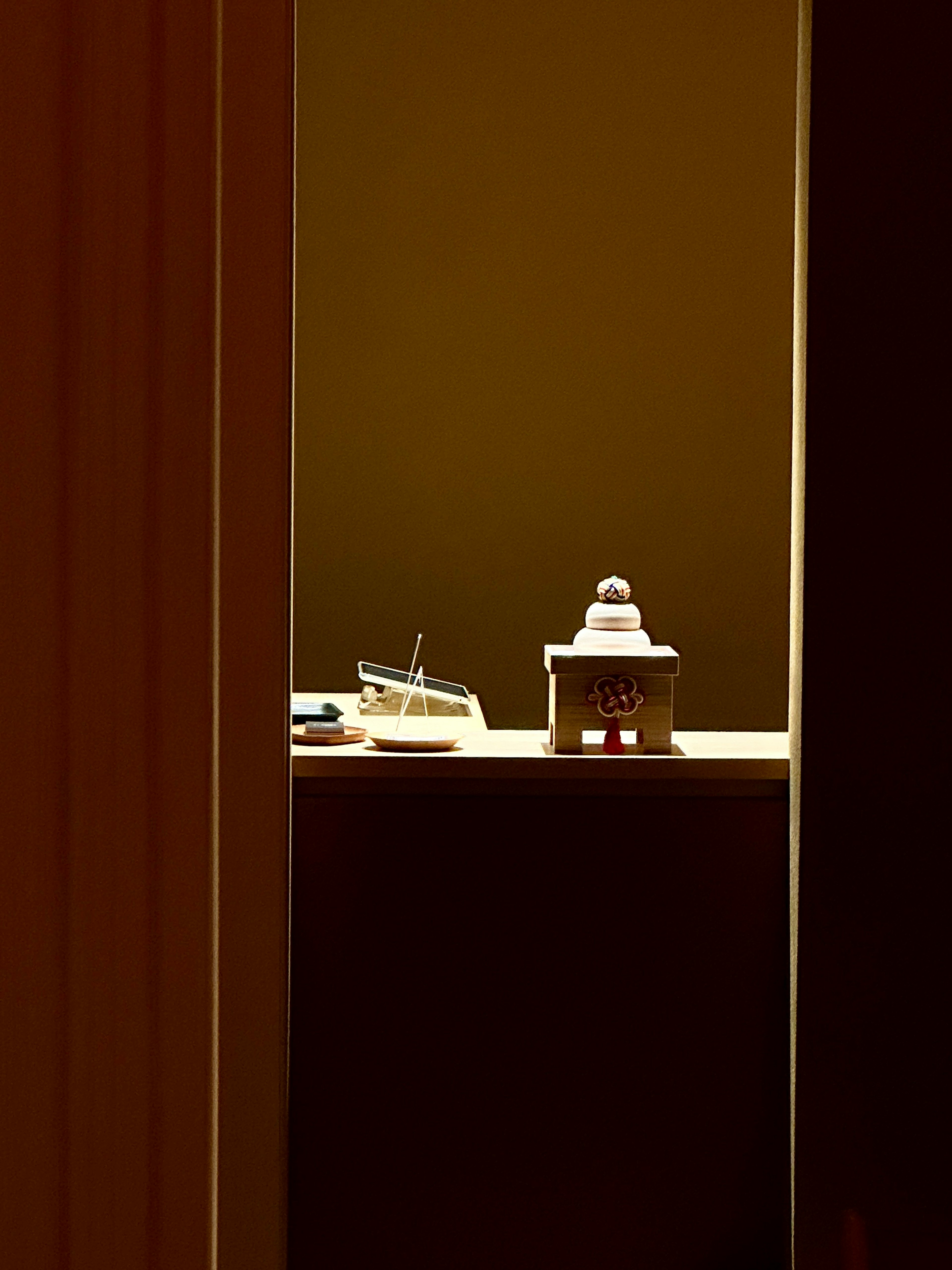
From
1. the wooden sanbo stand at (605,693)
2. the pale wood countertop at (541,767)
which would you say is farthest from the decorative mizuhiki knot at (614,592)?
the pale wood countertop at (541,767)

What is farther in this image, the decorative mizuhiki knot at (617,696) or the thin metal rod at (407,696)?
the thin metal rod at (407,696)

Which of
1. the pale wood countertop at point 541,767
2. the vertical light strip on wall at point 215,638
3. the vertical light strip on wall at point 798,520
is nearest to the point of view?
the vertical light strip on wall at point 215,638

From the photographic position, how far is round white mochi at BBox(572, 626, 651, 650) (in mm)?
2107

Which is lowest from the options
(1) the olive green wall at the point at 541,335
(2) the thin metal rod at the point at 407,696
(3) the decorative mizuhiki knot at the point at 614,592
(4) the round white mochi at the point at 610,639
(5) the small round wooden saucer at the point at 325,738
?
(5) the small round wooden saucer at the point at 325,738

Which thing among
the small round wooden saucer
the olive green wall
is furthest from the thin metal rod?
the olive green wall

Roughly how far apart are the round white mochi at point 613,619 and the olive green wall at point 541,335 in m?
2.24

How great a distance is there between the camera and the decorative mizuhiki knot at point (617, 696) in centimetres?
205

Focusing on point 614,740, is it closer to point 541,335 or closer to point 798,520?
point 798,520

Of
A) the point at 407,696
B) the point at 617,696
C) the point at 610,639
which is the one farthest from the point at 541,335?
the point at 617,696

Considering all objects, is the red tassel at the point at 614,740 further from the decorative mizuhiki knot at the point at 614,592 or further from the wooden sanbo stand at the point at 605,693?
the decorative mizuhiki knot at the point at 614,592

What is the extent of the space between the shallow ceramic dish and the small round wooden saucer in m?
0.09

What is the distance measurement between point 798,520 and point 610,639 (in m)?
0.38

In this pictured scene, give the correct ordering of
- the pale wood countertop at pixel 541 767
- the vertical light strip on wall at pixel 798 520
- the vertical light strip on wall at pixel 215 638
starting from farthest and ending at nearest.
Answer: the pale wood countertop at pixel 541 767, the vertical light strip on wall at pixel 798 520, the vertical light strip on wall at pixel 215 638

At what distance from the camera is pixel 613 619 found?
7.05 feet
